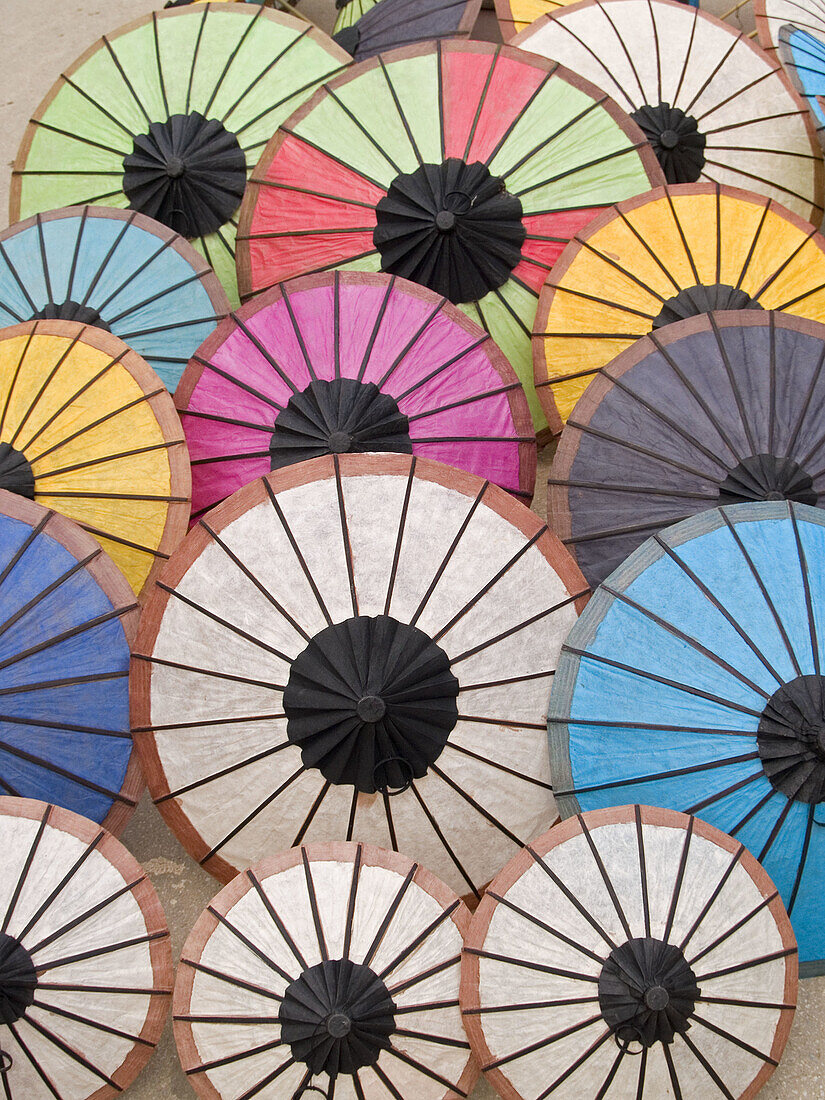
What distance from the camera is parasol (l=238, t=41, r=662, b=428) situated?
5754mm

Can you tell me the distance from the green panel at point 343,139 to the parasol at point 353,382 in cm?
75

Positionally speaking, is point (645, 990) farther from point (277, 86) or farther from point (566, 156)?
point (277, 86)

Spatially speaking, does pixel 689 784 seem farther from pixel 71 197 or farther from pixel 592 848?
pixel 71 197

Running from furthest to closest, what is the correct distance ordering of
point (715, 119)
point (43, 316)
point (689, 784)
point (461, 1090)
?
1. point (715, 119)
2. point (43, 316)
3. point (689, 784)
4. point (461, 1090)

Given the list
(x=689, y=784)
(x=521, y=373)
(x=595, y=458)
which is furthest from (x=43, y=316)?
(x=689, y=784)

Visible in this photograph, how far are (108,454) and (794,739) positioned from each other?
342 centimetres

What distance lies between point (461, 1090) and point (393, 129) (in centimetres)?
476

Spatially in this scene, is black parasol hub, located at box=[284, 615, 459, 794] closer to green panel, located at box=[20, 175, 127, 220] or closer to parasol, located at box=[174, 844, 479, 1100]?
parasol, located at box=[174, 844, 479, 1100]

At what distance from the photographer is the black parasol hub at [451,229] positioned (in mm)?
5664

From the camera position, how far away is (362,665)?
4.34 meters

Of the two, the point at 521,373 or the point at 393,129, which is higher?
the point at 393,129

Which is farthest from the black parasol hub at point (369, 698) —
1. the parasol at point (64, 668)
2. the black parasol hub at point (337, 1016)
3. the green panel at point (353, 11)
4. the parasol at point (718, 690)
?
the green panel at point (353, 11)

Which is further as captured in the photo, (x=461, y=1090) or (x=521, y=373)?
(x=521, y=373)

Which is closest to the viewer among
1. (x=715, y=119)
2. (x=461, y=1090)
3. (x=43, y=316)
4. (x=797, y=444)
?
(x=461, y=1090)
